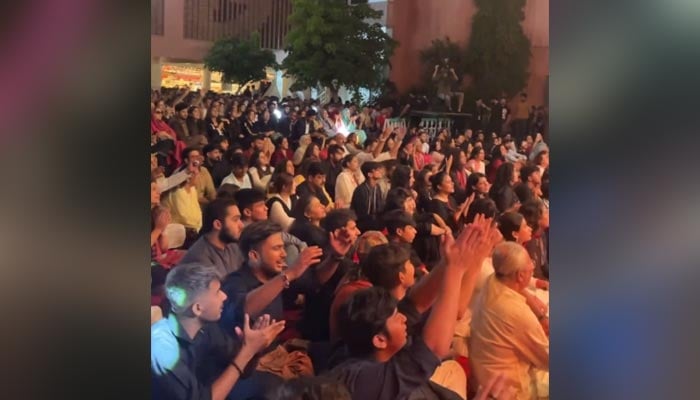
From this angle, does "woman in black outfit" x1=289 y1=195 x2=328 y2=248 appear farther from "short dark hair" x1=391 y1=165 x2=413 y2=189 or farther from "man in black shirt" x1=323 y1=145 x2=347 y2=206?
"short dark hair" x1=391 y1=165 x2=413 y2=189

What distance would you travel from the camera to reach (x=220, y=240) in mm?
2988

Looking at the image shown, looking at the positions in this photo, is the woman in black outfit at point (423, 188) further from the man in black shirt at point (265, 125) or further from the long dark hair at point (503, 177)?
the man in black shirt at point (265, 125)

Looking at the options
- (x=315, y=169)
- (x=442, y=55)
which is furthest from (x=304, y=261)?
(x=442, y=55)

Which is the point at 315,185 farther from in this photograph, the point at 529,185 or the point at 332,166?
the point at 529,185

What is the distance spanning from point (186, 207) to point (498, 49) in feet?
4.25

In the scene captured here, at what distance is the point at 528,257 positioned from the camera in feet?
9.20

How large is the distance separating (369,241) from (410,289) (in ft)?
0.76

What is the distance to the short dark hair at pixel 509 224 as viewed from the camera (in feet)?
9.24

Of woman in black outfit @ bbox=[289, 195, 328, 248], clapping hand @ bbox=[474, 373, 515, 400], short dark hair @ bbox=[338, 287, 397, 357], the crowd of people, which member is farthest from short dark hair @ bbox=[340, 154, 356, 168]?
clapping hand @ bbox=[474, 373, 515, 400]

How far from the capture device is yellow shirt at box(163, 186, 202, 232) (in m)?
2.99

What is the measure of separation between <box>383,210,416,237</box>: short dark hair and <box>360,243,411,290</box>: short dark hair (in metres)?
0.06

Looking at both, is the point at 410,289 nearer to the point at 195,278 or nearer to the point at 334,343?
the point at 334,343
